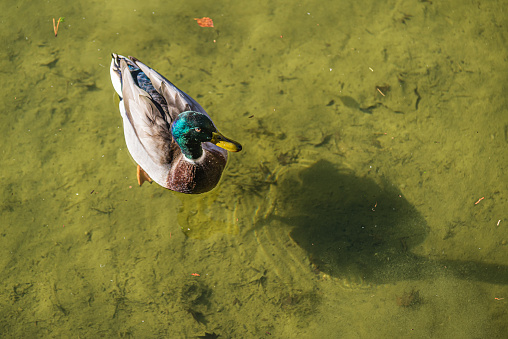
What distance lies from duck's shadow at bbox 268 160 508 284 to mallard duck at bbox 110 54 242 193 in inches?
31.9

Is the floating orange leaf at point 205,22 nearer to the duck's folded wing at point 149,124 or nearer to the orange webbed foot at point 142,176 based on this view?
the duck's folded wing at point 149,124

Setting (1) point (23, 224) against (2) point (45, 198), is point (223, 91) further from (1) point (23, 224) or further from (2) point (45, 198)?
(1) point (23, 224)

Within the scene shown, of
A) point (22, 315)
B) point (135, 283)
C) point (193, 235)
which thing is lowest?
point (22, 315)

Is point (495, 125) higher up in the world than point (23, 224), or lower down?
higher up

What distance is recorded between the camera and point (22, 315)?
→ 3.35 metres

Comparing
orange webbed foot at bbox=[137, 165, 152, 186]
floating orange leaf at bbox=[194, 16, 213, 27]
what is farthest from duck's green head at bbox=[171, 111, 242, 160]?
floating orange leaf at bbox=[194, 16, 213, 27]

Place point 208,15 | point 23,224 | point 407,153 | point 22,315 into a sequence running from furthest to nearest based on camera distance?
point 208,15, point 407,153, point 23,224, point 22,315

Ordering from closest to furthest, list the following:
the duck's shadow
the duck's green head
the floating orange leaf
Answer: the duck's green head
the duck's shadow
the floating orange leaf

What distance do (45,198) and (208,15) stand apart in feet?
8.68

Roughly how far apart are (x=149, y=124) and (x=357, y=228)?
213 centimetres

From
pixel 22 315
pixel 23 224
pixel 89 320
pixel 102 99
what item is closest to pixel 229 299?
pixel 89 320

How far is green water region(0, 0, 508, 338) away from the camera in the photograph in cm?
342

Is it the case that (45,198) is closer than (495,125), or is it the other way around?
(45,198)

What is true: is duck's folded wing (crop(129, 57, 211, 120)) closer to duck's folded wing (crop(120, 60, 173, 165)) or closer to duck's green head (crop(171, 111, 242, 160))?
duck's folded wing (crop(120, 60, 173, 165))
